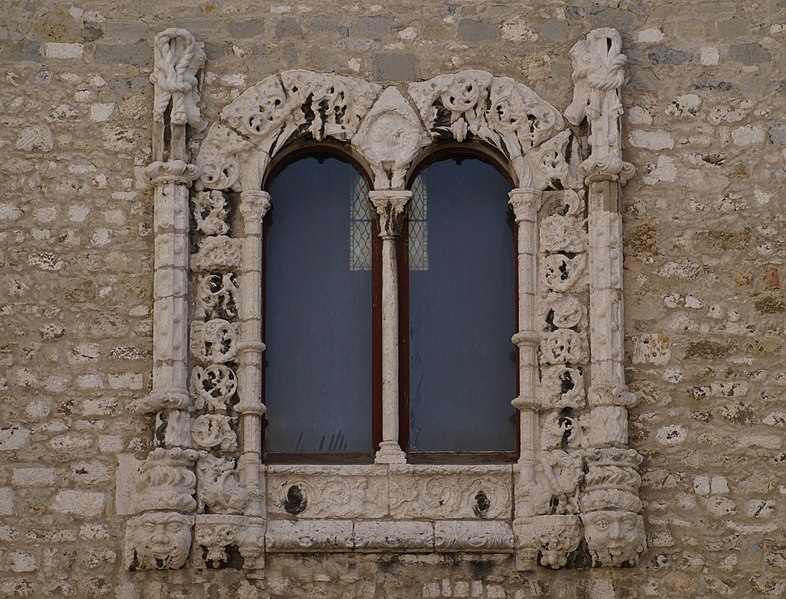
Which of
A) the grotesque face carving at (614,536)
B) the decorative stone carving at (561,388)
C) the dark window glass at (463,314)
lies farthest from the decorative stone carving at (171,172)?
the grotesque face carving at (614,536)

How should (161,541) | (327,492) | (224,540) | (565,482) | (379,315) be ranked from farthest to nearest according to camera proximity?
(379,315) → (327,492) → (565,482) → (224,540) → (161,541)

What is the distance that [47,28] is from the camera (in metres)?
11.1

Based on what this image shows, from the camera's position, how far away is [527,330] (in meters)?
10.7

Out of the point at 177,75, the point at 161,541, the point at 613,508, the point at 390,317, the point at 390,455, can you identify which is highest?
the point at 177,75

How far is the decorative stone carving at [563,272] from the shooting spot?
10.8m

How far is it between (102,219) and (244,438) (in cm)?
140

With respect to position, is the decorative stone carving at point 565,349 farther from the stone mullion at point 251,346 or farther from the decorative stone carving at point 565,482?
the stone mullion at point 251,346

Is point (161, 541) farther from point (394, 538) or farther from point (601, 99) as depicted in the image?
point (601, 99)

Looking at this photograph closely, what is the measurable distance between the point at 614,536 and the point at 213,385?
2.20 m

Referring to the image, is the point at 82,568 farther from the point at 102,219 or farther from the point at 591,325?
the point at 591,325

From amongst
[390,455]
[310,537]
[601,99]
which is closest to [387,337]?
[390,455]

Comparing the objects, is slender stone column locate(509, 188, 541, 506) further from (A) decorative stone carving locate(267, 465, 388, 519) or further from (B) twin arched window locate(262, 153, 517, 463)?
(A) decorative stone carving locate(267, 465, 388, 519)

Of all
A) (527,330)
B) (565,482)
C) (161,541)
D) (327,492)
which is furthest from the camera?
(527,330)

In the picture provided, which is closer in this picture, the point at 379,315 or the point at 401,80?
the point at 379,315
